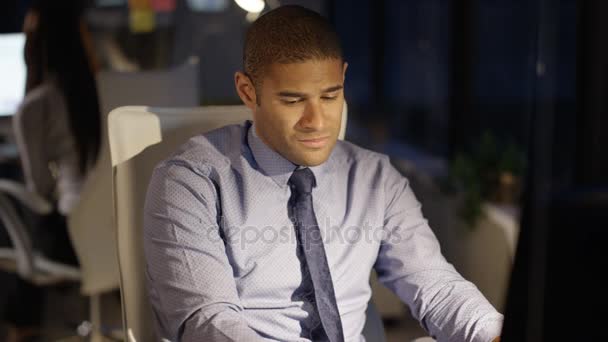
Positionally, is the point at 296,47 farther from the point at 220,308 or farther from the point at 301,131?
the point at 220,308

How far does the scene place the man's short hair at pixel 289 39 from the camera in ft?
4.08

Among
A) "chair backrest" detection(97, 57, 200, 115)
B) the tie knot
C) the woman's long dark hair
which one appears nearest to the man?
the tie knot

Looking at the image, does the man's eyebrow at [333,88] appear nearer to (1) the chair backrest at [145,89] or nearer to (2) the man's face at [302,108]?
(2) the man's face at [302,108]

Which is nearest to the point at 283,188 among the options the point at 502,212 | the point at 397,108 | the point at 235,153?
the point at 235,153

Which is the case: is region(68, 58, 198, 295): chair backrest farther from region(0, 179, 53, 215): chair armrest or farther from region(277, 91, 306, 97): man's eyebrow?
region(277, 91, 306, 97): man's eyebrow

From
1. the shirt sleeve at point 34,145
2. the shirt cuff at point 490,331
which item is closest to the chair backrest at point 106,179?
the shirt sleeve at point 34,145

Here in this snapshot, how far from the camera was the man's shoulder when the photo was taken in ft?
4.44

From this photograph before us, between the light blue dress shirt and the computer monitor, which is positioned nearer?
the light blue dress shirt

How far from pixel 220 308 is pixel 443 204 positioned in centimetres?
73

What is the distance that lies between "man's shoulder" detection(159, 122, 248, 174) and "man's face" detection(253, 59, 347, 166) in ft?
0.19

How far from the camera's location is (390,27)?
4738mm

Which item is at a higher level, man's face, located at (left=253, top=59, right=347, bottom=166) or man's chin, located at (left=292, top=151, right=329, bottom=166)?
man's face, located at (left=253, top=59, right=347, bottom=166)

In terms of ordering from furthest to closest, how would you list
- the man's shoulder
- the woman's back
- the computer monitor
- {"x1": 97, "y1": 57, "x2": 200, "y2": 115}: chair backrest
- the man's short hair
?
1. the woman's back
2. the computer monitor
3. {"x1": 97, "y1": 57, "x2": 200, "y2": 115}: chair backrest
4. the man's shoulder
5. the man's short hair

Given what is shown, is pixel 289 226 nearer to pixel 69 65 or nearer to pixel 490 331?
pixel 490 331
